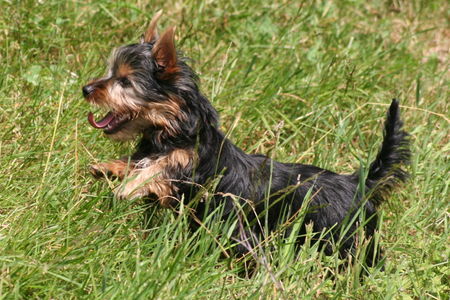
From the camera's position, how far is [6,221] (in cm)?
360

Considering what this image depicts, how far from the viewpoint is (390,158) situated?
416 cm

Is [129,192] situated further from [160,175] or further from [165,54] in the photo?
[165,54]

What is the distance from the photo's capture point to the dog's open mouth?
13.0 feet

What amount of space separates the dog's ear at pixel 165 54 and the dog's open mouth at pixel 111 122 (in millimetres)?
325

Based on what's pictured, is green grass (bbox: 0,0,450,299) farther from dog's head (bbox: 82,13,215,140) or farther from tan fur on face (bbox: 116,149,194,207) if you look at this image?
dog's head (bbox: 82,13,215,140)

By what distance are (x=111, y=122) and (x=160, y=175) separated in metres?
Result: 0.41

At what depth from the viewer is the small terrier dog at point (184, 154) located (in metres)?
3.88

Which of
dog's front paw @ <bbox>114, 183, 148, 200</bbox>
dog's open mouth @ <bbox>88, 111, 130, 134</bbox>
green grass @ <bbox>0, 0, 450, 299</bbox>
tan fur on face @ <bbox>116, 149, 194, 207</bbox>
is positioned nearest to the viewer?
green grass @ <bbox>0, 0, 450, 299</bbox>

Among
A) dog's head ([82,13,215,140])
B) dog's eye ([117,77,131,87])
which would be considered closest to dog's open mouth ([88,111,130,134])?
dog's head ([82,13,215,140])

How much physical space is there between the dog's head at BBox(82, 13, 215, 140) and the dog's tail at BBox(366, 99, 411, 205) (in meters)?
1.05

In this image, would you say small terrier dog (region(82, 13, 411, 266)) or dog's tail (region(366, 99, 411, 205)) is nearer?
small terrier dog (region(82, 13, 411, 266))

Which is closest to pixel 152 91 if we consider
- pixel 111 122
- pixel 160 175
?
pixel 111 122

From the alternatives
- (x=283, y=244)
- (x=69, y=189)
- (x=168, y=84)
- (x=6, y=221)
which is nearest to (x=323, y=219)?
(x=283, y=244)

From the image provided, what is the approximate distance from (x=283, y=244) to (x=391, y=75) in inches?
119
